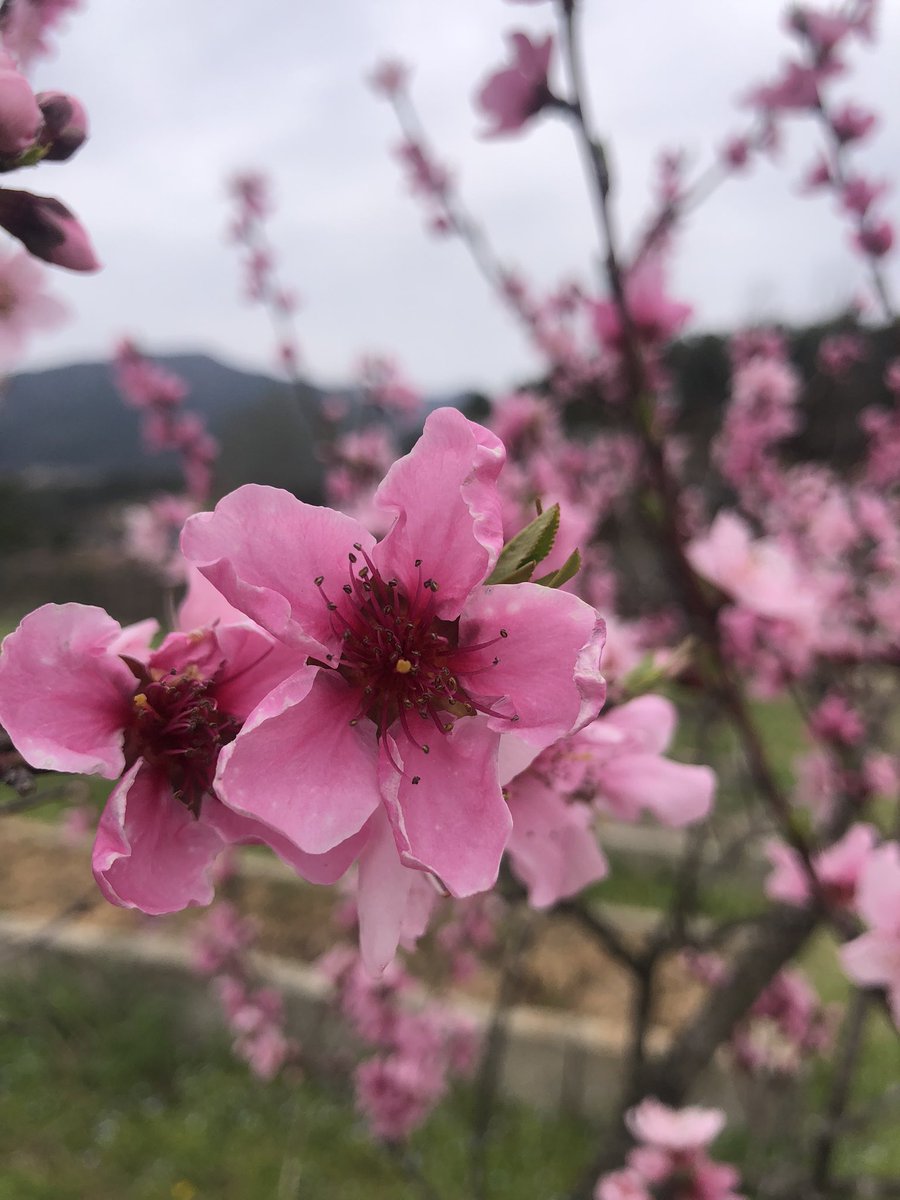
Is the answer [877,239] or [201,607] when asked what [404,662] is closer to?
[201,607]

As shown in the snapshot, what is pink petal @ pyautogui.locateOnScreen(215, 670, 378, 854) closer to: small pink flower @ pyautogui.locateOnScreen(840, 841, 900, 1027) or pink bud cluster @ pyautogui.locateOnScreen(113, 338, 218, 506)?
small pink flower @ pyautogui.locateOnScreen(840, 841, 900, 1027)

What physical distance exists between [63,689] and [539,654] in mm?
238

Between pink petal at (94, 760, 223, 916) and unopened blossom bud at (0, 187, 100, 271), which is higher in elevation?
unopened blossom bud at (0, 187, 100, 271)

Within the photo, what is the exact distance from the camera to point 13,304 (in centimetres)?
71

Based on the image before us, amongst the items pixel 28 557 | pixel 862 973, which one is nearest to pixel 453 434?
pixel 862 973

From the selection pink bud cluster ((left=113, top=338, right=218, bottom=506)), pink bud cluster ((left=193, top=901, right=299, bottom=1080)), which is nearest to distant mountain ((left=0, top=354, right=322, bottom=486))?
pink bud cluster ((left=113, top=338, right=218, bottom=506))

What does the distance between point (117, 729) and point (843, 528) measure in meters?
2.56

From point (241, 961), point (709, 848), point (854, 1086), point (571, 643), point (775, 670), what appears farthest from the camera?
point (709, 848)

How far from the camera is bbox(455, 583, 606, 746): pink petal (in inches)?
15.5

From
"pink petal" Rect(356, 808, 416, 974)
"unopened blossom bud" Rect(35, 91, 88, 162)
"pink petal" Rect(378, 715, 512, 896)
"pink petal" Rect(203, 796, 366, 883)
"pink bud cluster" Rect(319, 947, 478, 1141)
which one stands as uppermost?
"unopened blossom bud" Rect(35, 91, 88, 162)

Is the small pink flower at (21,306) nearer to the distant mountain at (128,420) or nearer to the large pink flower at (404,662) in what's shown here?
the large pink flower at (404,662)

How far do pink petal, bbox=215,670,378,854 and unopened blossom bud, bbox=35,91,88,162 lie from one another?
376 millimetres

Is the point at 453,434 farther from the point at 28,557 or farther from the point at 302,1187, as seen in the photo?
the point at 28,557

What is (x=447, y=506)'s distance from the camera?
0.43 metres
